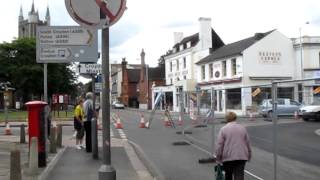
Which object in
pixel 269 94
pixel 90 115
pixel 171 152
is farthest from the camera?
pixel 171 152

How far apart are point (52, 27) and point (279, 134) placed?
252 inches

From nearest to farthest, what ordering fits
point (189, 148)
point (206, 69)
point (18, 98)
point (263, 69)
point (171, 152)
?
point (171, 152) → point (189, 148) → point (263, 69) → point (206, 69) → point (18, 98)

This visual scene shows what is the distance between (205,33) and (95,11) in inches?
2894

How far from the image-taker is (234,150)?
9.14m

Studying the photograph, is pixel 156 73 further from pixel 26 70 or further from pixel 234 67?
pixel 234 67

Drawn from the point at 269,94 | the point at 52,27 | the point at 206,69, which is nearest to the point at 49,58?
the point at 52,27

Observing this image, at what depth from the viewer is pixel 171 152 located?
1892cm

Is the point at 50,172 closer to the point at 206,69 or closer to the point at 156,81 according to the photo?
the point at 206,69

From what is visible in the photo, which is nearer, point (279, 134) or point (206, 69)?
point (279, 134)

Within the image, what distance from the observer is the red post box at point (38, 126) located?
13.5 metres

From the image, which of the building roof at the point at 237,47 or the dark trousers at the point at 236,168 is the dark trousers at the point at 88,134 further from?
the building roof at the point at 237,47

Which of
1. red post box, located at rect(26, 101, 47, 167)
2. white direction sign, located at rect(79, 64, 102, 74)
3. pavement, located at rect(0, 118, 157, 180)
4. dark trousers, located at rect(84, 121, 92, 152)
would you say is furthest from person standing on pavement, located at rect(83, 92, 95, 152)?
red post box, located at rect(26, 101, 47, 167)

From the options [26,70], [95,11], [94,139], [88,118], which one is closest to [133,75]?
[26,70]

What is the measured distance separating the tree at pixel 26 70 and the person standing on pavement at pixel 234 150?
8566cm
